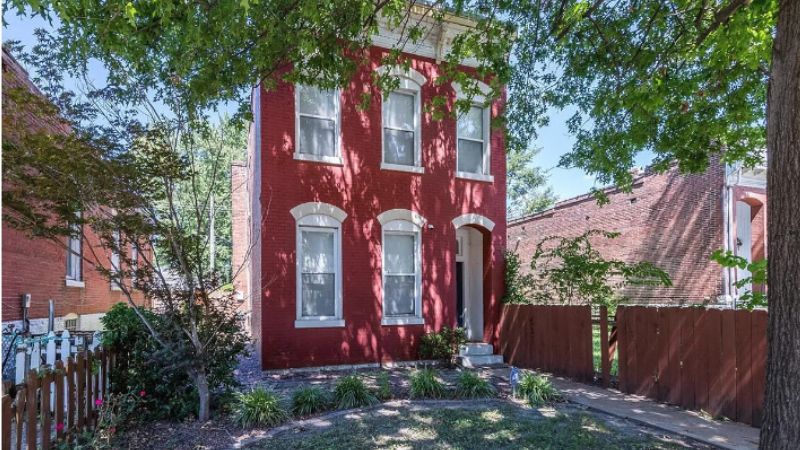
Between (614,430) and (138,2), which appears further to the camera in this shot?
(614,430)

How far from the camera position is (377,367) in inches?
428

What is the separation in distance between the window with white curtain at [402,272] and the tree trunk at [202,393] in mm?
5349

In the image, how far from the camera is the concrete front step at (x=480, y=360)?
11273mm

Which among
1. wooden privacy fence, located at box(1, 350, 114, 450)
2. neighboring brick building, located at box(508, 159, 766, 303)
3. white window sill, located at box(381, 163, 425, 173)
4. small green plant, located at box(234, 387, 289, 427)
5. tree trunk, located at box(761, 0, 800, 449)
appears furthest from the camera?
neighboring brick building, located at box(508, 159, 766, 303)

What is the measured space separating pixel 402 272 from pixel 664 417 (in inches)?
234

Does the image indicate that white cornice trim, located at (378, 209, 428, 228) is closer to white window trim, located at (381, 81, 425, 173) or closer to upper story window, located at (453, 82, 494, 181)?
white window trim, located at (381, 81, 425, 173)

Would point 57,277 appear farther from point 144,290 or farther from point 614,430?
point 614,430

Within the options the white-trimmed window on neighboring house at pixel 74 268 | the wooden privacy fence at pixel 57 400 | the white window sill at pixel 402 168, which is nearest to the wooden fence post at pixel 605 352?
the white window sill at pixel 402 168

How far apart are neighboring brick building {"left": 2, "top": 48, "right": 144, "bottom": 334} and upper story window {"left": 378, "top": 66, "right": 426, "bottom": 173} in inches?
240

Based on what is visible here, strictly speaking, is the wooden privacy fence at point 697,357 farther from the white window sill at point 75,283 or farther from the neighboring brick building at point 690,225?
the white window sill at point 75,283

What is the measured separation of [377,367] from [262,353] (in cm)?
241

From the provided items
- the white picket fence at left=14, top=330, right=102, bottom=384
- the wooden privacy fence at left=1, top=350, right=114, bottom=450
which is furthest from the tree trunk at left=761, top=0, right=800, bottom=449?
the white picket fence at left=14, top=330, right=102, bottom=384

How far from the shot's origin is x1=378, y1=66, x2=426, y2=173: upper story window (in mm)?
11531

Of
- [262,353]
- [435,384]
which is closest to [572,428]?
[435,384]
